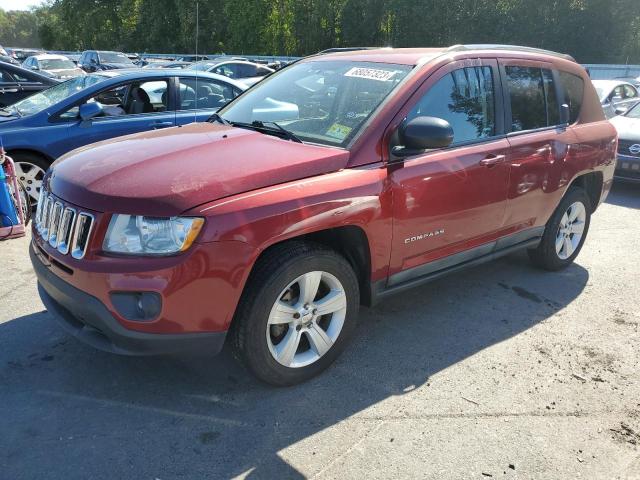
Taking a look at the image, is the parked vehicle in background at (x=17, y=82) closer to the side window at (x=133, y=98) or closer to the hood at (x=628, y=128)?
the side window at (x=133, y=98)

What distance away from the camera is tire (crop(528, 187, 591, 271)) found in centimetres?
477

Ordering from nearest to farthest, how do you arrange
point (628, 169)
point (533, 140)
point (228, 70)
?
point (533, 140), point (628, 169), point (228, 70)

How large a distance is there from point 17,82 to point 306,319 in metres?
7.55

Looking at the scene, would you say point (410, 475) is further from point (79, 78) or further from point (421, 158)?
point (79, 78)

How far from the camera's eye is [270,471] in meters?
2.54

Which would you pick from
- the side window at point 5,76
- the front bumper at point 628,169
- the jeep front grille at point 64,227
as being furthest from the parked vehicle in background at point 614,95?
the jeep front grille at point 64,227

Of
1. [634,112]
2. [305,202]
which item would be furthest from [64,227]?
[634,112]

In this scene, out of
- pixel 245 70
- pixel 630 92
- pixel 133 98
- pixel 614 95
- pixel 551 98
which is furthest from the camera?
pixel 245 70

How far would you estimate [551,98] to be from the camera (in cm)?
452

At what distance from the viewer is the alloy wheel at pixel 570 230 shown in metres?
4.91

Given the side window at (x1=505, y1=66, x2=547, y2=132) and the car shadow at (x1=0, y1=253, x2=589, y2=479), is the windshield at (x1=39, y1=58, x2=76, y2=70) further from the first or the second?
the side window at (x1=505, y1=66, x2=547, y2=132)

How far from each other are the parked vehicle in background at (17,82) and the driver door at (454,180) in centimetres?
691

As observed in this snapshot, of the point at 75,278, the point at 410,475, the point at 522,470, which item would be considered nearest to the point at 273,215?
the point at 75,278

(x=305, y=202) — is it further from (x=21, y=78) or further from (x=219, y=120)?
(x=21, y=78)
